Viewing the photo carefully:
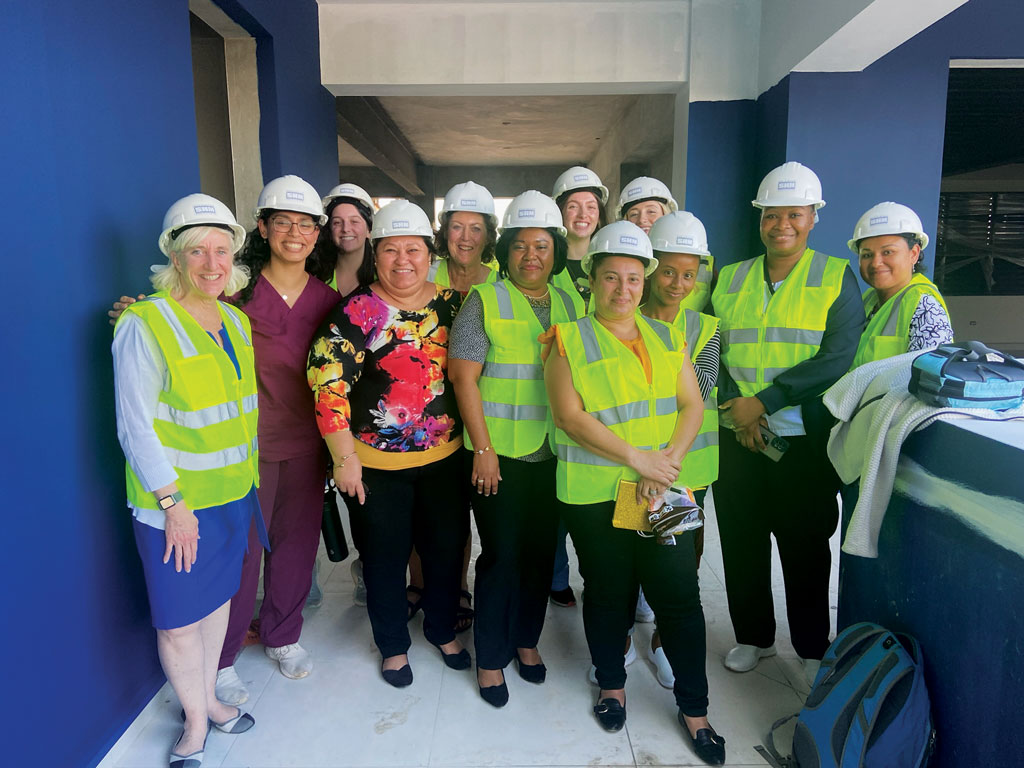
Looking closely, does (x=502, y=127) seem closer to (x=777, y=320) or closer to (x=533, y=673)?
(x=777, y=320)

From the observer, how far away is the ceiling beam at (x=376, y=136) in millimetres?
7270

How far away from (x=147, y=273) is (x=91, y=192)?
15.1 inches

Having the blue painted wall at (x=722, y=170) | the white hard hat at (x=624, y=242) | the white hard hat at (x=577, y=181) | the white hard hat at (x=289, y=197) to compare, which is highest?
the blue painted wall at (x=722, y=170)

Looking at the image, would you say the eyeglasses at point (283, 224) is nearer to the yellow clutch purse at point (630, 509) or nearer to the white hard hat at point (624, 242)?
the white hard hat at point (624, 242)

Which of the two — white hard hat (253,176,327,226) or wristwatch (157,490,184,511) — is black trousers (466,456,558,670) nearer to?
wristwatch (157,490,184,511)

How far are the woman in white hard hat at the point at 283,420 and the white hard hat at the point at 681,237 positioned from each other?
3.88 ft

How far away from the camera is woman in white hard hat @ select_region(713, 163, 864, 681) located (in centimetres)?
227

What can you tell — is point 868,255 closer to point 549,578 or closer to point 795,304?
point 795,304

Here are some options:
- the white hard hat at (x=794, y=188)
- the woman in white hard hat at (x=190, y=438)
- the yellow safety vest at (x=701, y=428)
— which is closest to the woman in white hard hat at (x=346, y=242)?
the woman in white hard hat at (x=190, y=438)

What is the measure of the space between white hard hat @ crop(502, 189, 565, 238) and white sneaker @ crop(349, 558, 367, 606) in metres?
1.85

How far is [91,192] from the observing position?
196cm

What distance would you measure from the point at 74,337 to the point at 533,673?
1854mm

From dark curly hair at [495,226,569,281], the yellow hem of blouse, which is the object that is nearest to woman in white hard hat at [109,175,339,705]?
the yellow hem of blouse

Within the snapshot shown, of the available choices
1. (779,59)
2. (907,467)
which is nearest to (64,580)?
(907,467)
